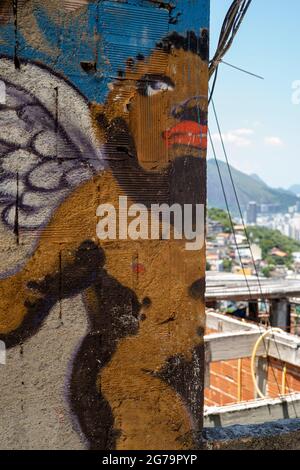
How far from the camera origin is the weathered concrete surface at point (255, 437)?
2.76 metres

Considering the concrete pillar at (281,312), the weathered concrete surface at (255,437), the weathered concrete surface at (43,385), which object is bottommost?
the concrete pillar at (281,312)

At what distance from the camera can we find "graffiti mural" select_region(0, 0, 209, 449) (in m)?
2.34

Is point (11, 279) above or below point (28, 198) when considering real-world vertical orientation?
below

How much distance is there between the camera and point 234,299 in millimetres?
12594

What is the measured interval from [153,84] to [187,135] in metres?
0.31

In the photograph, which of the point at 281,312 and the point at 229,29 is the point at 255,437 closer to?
the point at 229,29

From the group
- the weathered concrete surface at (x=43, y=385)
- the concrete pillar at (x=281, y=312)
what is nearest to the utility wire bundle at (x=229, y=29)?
the weathered concrete surface at (x=43, y=385)

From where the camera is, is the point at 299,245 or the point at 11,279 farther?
the point at 299,245

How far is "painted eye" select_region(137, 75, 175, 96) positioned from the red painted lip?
0.64ft

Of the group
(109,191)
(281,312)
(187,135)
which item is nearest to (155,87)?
(187,135)

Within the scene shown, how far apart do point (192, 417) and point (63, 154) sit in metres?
1.55

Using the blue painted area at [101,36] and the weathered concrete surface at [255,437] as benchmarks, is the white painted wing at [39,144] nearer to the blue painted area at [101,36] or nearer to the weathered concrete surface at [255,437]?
the blue painted area at [101,36]
